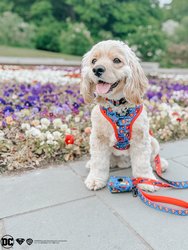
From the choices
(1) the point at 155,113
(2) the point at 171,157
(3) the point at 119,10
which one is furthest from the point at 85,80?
(3) the point at 119,10

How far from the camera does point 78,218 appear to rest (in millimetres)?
2371

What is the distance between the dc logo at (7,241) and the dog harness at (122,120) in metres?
1.20

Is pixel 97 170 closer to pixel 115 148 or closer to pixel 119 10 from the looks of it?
pixel 115 148

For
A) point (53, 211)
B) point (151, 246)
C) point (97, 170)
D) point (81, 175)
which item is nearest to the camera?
point (151, 246)

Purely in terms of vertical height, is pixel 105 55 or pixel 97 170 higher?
pixel 105 55

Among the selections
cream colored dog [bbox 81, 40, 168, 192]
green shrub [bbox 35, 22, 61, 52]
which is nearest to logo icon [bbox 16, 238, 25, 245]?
cream colored dog [bbox 81, 40, 168, 192]

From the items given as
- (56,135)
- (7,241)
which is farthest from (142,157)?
(7,241)

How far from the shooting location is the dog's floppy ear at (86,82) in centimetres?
265

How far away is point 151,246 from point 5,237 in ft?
3.32

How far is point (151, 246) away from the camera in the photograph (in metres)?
2.04

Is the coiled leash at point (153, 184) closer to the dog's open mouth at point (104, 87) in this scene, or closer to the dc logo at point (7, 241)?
the dog's open mouth at point (104, 87)

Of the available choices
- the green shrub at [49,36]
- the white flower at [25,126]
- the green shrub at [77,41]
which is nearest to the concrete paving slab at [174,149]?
the white flower at [25,126]

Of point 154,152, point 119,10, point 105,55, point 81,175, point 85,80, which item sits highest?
point 119,10

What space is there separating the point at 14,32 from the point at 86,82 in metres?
23.3
